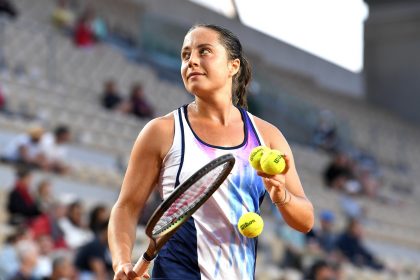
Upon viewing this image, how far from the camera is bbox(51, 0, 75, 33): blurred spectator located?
1688 centimetres

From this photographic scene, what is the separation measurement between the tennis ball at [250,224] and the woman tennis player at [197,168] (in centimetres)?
5

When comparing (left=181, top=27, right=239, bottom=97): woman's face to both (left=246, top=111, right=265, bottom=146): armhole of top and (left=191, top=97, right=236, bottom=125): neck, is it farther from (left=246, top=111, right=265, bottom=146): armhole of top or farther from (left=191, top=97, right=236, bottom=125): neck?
(left=246, top=111, right=265, bottom=146): armhole of top

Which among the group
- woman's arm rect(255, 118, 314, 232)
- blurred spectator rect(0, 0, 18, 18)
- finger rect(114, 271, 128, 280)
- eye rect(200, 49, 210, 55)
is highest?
eye rect(200, 49, 210, 55)

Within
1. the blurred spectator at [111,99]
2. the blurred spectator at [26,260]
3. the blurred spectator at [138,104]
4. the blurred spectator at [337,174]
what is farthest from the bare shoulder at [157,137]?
the blurred spectator at [337,174]

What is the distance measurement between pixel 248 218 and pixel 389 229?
14.4 m

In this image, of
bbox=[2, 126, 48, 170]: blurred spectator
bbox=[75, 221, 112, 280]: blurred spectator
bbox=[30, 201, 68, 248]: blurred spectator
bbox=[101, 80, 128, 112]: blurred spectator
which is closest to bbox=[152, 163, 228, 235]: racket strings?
bbox=[75, 221, 112, 280]: blurred spectator

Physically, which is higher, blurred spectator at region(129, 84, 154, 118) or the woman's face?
the woman's face

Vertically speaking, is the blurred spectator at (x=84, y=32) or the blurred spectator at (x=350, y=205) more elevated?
the blurred spectator at (x=84, y=32)

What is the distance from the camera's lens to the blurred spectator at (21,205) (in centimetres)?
991

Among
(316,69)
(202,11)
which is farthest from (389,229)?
(316,69)

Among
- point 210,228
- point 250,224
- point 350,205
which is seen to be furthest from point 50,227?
point 350,205

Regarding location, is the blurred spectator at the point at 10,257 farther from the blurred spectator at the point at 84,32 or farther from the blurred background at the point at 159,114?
the blurred spectator at the point at 84,32

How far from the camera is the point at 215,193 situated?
3.94 metres

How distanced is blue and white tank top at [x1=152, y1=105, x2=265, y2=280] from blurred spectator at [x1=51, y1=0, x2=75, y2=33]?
13182mm
